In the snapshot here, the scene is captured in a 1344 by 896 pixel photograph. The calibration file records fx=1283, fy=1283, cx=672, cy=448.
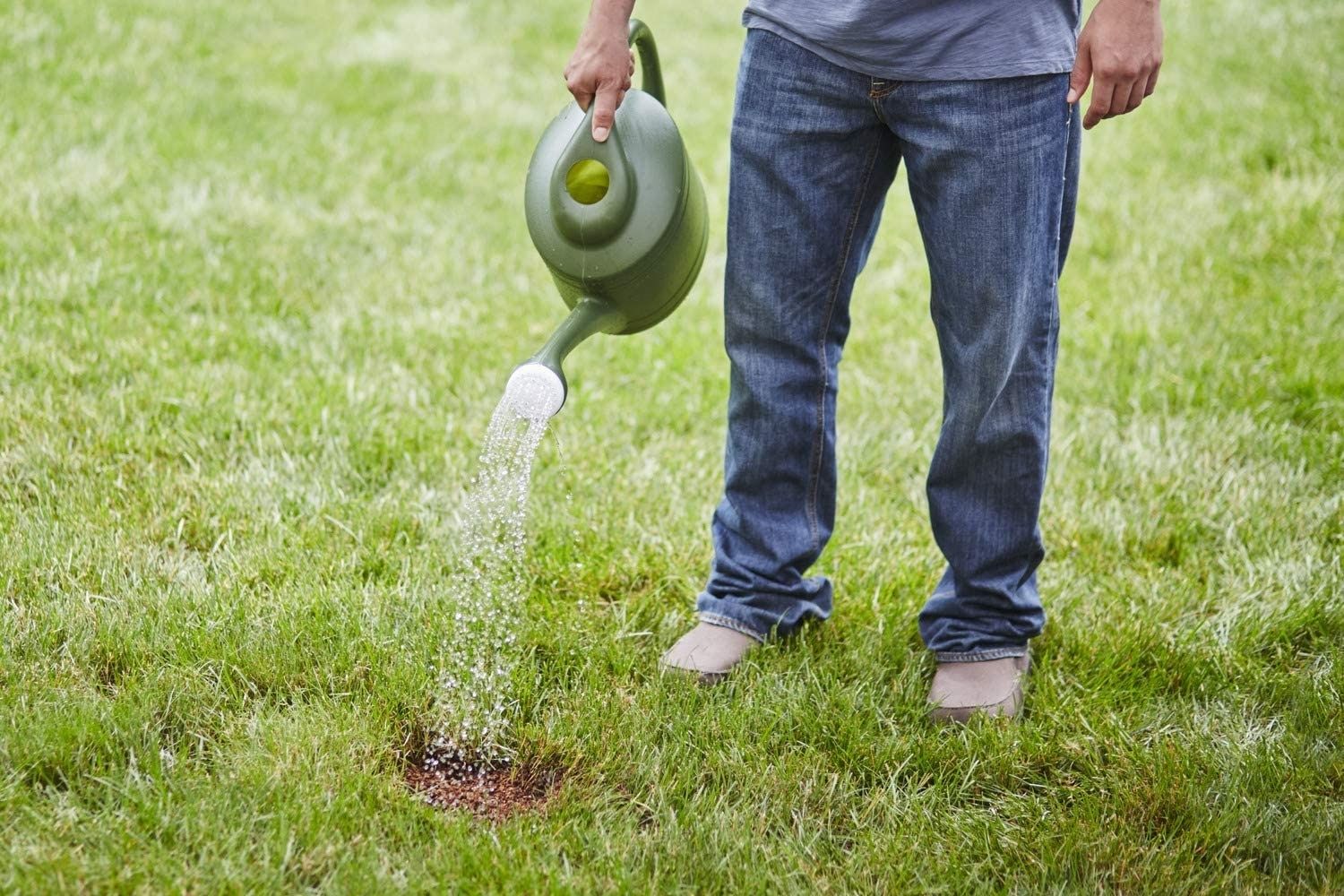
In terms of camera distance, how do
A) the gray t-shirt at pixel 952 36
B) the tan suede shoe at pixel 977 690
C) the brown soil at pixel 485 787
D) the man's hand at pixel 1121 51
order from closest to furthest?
the man's hand at pixel 1121 51 < the gray t-shirt at pixel 952 36 < the brown soil at pixel 485 787 < the tan suede shoe at pixel 977 690

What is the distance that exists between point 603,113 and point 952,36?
49cm

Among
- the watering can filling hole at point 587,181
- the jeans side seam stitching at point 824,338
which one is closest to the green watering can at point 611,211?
the watering can filling hole at point 587,181

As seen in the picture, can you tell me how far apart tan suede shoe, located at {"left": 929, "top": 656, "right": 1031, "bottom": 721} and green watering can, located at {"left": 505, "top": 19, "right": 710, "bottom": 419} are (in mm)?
790

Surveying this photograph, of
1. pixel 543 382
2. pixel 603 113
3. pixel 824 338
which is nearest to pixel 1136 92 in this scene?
pixel 824 338

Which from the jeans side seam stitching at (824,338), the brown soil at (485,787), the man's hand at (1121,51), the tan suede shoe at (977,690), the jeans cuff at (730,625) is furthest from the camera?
the jeans cuff at (730,625)

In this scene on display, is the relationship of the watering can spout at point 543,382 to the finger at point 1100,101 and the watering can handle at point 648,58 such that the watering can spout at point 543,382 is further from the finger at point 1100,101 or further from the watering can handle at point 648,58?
the finger at point 1100,101

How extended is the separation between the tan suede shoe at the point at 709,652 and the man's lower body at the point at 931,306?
2 centimetres

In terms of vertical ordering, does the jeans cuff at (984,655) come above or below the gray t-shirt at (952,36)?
below

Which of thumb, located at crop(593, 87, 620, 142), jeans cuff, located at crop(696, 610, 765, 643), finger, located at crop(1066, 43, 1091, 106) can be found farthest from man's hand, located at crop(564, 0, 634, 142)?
jeans cuff, located at crop(696, 610, 765, 643)

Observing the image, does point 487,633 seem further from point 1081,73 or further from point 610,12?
point 1081,73

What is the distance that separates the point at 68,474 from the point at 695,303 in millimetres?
1818

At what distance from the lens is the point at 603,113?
5.87 ft

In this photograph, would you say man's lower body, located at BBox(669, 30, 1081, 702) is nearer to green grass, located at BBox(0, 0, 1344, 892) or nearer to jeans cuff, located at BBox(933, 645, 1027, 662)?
jeans cuff, located at BBox(933, 645, 1027, 662)

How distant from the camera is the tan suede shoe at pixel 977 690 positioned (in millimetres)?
2062
